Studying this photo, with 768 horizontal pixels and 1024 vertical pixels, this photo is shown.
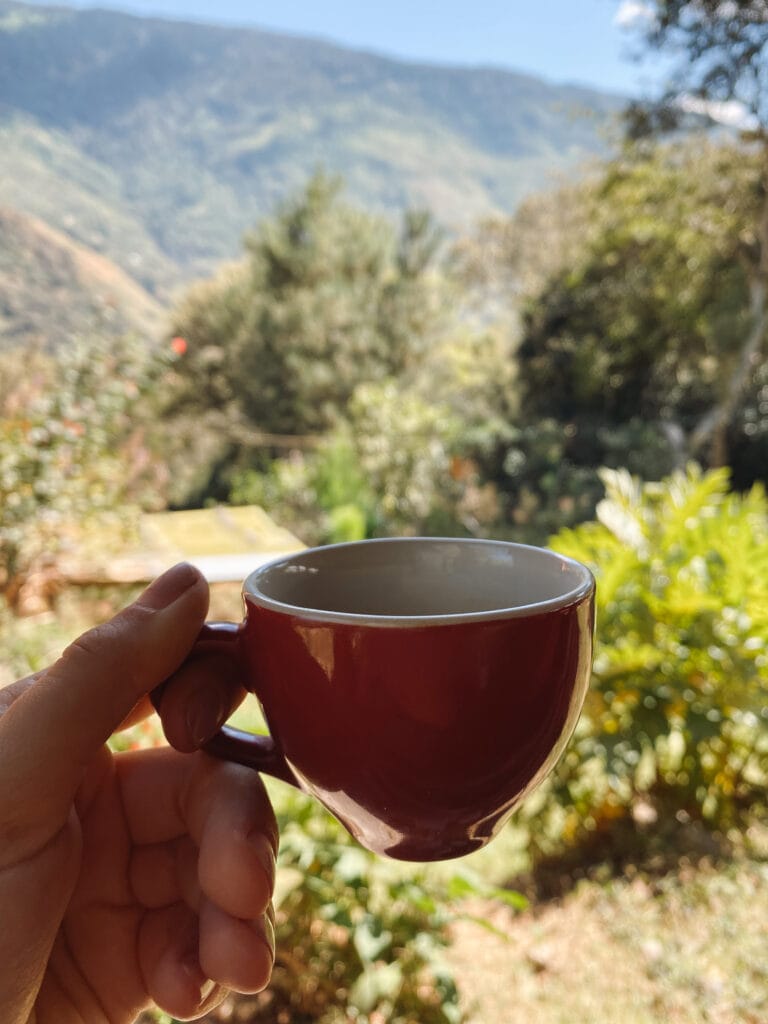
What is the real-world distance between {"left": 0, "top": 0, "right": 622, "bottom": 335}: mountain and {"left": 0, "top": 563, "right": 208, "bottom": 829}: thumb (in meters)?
7.00

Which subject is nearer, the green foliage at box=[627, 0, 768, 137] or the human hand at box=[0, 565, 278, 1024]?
the human hand at box=[0, 565, 278, 1024]

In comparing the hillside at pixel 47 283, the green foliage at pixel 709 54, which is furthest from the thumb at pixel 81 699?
the hillside at pixel 47 283

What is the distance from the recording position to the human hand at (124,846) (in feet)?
1.41

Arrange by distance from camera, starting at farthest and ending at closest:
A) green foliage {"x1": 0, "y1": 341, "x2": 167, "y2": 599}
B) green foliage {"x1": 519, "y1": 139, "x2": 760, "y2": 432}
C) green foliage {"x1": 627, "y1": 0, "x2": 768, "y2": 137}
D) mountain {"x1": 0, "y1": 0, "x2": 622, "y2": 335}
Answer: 1. mountain {"x1": 0, "y1": 0, "x2": 622, "y2": 335}
2. green foliage {"x1": 519, "y1": 139, "x2": 760, "y2": 432}
3. green foliage {"x1": 627, "y1": 0, "x2": 768, "y2": 137}
4. green foliage {"x1": 0, "y1": 341, "x2": 167, "y2": 599}

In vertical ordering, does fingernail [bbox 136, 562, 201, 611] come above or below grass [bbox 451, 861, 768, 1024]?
above

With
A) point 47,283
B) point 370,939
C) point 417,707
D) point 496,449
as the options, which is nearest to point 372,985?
point 370,939

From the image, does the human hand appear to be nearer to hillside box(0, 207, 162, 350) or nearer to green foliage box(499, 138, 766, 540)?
green foliage box(499, 138, 766, 540)

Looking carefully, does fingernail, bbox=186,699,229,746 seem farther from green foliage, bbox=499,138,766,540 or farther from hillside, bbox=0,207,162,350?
hillside, bbox=0,207,162,350

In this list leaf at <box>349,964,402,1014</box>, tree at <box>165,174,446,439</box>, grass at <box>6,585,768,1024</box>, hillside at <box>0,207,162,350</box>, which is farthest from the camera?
hillside at <box>0,207,162,350</box>

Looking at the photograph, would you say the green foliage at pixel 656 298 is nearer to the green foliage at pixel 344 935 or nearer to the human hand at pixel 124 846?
the green foliage at pixel 344 935

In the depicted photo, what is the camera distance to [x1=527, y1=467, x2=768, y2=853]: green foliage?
141 cm

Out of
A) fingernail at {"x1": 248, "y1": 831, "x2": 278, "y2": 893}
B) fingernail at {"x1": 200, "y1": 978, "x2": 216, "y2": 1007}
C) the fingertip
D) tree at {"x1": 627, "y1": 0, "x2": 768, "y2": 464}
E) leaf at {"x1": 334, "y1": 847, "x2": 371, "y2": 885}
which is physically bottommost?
leaf at {"x1": 334, "y1": 847, "x2": 371, "y2": 885}

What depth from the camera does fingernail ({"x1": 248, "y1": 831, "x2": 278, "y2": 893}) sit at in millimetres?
495

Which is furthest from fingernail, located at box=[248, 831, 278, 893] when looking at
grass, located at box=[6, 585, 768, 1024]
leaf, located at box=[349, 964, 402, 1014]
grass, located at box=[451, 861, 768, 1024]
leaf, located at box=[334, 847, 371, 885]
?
A: grass, located at box=[451, 861, 768, 1024]
